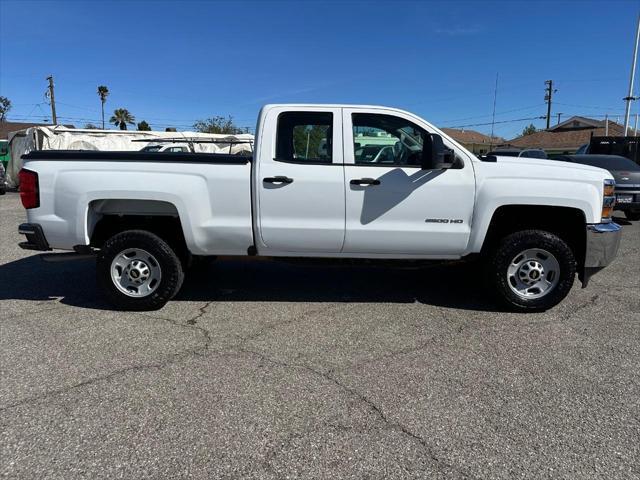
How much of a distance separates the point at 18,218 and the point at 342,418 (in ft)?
39.9

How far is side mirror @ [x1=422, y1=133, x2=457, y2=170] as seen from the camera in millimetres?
4281

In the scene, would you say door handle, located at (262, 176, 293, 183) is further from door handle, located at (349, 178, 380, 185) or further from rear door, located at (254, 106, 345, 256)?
door handle, located at (349, 178, 380, 185)

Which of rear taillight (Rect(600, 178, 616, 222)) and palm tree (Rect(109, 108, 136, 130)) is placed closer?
rear taillight (Rect(600, 178, 616, 222))

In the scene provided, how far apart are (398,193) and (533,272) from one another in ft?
5.41

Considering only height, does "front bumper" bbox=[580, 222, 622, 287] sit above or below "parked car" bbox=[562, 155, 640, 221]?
below

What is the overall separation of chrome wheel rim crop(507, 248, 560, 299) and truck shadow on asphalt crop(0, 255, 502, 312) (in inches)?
12.7

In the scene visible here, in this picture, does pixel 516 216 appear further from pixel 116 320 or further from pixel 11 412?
pixel 11 412

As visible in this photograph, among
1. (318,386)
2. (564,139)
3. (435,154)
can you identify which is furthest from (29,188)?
(564,139)

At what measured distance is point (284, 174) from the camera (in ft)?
14.8

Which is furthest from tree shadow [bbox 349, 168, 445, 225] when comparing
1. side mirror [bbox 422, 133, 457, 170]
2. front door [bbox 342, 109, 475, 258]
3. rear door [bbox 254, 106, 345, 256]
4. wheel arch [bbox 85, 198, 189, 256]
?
wheel arch [bbox 85, 198, 189, 256]

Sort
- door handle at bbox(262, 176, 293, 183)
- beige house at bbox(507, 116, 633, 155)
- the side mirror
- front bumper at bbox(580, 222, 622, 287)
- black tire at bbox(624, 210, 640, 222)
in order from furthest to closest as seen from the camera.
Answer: beige house at bbox(507, 116, 633, 155) < black tire at bbox(624, 210, 640, 222) < front bumper at bbox(580, 222, 622, 287) < door handle at bbox(262, 176, 293, 183) < the side mirror

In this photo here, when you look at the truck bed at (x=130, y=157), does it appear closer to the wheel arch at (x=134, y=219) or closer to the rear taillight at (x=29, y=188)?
the rear taillight at (x=29, y=188)

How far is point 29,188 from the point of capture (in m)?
4.57

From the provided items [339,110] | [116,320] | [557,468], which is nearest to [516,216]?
[339,110]
